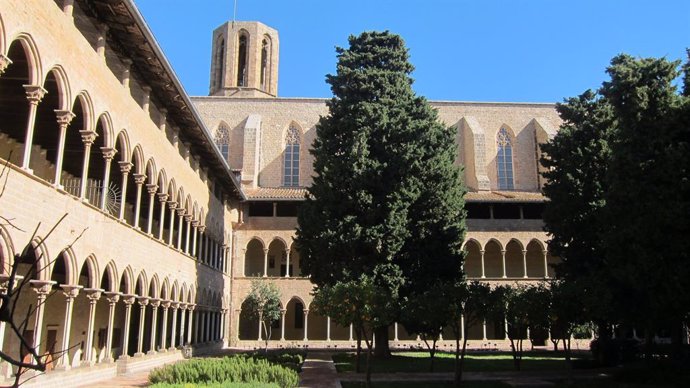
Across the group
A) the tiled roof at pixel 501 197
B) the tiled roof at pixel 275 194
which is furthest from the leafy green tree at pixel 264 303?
the tiled roof at pixel 501 197

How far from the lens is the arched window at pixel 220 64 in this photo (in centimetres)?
5013

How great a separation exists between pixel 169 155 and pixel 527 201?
77.8ft

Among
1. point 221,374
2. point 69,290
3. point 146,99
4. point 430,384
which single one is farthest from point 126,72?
point 430,384

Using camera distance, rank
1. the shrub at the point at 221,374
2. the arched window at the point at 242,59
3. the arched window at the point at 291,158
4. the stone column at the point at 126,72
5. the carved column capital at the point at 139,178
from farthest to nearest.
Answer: the arched window at the point at 242,59
the arched window at the point at 291,158
the carved column capital at the point at 139,178
the stone column at the point at 126,72
the shrub at the point at 221,374

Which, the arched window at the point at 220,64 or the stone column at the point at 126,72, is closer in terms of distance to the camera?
the stone column at the point at 126,72

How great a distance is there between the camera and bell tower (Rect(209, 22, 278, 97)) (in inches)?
1945

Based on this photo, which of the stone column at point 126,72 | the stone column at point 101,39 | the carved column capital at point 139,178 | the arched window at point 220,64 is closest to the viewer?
the stone column at point 101,39

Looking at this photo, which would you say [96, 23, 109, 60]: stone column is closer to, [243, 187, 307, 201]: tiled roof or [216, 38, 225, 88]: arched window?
[243, 187, 307, 201]: tiled roof

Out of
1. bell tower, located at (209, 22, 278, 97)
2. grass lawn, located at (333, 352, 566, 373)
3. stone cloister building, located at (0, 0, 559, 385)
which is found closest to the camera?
stone cloister building, located at (0, 0, 559, 385)

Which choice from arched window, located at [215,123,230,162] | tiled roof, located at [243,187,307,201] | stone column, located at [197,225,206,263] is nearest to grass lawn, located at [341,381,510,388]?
stone column, located at [197,225,206,263]

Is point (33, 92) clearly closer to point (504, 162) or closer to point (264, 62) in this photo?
point (504, 162)

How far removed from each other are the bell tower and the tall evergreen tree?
2312 centimetres

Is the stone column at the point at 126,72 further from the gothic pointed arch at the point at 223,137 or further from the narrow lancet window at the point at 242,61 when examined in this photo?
the narrow lancet window at the point at 242,61

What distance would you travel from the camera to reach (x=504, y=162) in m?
45.0
